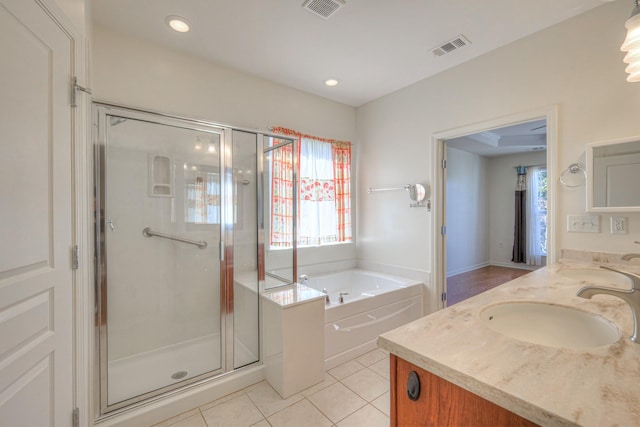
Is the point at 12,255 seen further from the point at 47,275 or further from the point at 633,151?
the point at 633,151

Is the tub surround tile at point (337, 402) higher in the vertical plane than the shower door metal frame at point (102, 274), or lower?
lower

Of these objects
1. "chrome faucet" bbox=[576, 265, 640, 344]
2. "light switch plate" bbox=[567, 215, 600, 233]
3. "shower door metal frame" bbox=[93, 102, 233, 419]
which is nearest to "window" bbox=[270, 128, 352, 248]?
"shower door metal frame" bbox=[93, 102, 233, 419]

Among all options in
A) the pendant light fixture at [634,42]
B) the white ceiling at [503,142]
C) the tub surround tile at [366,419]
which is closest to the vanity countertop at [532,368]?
the tub surround tile at [366,419]

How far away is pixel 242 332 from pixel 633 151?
10.0ft

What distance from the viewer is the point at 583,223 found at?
198cm

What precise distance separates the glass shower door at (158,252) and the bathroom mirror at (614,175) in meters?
2.74

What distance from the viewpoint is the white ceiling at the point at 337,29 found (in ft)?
6.23

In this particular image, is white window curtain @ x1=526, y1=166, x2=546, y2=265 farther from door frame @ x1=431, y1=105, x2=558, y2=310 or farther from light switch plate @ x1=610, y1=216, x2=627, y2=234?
light switch plate @ x1=610, y1=216, x2=627, y2=234

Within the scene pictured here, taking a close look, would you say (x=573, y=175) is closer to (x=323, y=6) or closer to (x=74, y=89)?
(x=323, y=6)

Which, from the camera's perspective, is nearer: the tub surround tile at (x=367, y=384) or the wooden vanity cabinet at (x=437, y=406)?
the wooden vanity cabinet at (x=437, y=406)

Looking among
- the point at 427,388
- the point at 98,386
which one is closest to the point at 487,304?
the point at 427,388

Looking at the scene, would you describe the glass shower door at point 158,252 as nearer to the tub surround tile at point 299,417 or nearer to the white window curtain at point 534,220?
the tub surround tile at point 299,417

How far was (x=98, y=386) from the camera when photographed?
1723 mm

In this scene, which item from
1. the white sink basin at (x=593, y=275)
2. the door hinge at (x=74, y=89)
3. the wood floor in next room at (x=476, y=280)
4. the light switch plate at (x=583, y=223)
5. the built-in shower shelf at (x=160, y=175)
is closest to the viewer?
the door hinge at (x=74, y=89)
